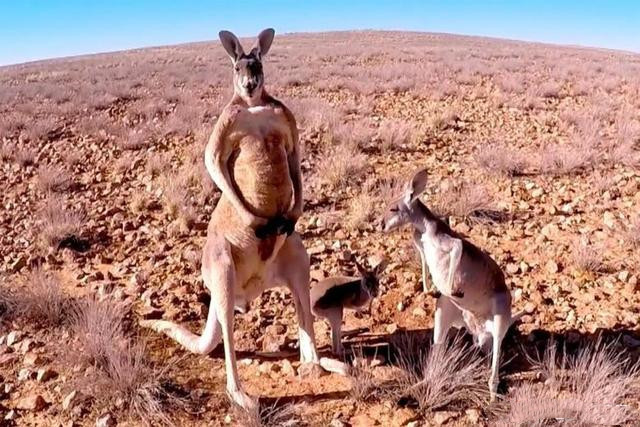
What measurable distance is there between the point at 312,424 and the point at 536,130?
9.60 metres

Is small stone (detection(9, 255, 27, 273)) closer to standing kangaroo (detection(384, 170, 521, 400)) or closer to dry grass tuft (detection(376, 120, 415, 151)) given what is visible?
standing kangaroo (detection(384, 170, 521, 400))

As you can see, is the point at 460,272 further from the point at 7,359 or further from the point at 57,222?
the point at 57,222

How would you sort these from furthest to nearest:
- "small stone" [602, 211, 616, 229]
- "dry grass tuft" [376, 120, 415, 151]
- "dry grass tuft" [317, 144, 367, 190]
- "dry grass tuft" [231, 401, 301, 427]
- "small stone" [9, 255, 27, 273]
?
1. "dry grass tuft" [376, 120, 415, 151]
2. "dry grass tuft" [317, 144, 367, 190]
3. "small stone" [602, 211, 616, 229]
4. "small stone" [9, 255, 27, 273]
5. "dry grass tuft" [231, 401, 301, 427]

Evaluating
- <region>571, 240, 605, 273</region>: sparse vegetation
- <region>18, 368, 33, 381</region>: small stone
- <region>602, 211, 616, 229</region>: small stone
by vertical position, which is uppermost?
<region>602, 211, 616, 229</region>: small stone

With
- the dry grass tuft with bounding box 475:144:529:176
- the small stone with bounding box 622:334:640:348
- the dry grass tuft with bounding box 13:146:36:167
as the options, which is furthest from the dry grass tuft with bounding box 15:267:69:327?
the dry grass tuft with bounding box 13:146:36:167

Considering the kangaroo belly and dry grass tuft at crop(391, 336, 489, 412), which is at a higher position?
the kangaroo belly

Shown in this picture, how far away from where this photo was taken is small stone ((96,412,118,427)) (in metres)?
3.47

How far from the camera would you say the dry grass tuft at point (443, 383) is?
3.57 metres

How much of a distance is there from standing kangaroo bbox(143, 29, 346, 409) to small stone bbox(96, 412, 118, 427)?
70cm

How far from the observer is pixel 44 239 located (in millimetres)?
6488

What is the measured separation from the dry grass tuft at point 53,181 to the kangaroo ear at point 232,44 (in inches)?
239

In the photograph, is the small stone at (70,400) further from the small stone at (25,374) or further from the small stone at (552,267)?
the small stone at (552,267)

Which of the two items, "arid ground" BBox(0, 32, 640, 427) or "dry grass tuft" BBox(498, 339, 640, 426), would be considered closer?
"dry grass tuft" BBox(498, 339, 640, 426)

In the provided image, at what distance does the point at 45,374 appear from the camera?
156 inches
